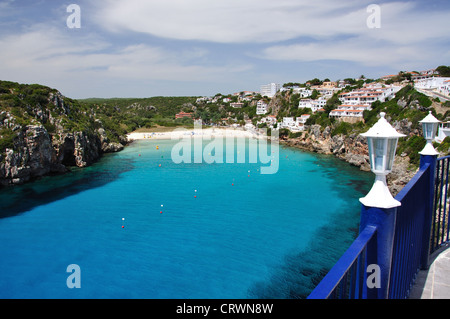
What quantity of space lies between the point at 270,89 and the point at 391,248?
123282 mm

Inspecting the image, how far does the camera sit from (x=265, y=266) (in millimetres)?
14234

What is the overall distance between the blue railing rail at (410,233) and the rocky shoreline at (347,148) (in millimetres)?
23307

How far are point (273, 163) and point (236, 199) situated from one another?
16.2 meters

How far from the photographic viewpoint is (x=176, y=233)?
1802cm

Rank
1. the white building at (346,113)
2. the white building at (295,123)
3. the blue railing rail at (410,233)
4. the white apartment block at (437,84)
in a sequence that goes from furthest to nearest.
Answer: the white building at (295,123)
the white building at (346,113)
the white apartment block at (437,84)
the blue railing rail at (410,233)

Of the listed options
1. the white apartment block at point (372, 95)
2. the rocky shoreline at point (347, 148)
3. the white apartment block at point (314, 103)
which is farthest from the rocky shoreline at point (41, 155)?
the white apartment block at point (314, 103)

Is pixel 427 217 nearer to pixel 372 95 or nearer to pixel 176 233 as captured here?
pixel 176 233

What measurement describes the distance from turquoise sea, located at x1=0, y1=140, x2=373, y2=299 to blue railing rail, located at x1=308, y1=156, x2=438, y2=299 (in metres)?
9.27

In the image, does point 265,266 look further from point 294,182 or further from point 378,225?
point 294,182

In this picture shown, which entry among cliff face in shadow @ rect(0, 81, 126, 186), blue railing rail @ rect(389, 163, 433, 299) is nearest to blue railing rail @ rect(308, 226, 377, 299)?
blue railing rail @ rect(389, 163, 433, 299)

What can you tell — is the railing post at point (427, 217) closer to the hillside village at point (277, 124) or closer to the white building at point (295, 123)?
the hillside village at point (277, 124)

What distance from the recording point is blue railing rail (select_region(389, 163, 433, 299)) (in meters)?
2.74

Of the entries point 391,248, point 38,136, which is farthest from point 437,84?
point 391,248

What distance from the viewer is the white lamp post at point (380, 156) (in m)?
2.26
